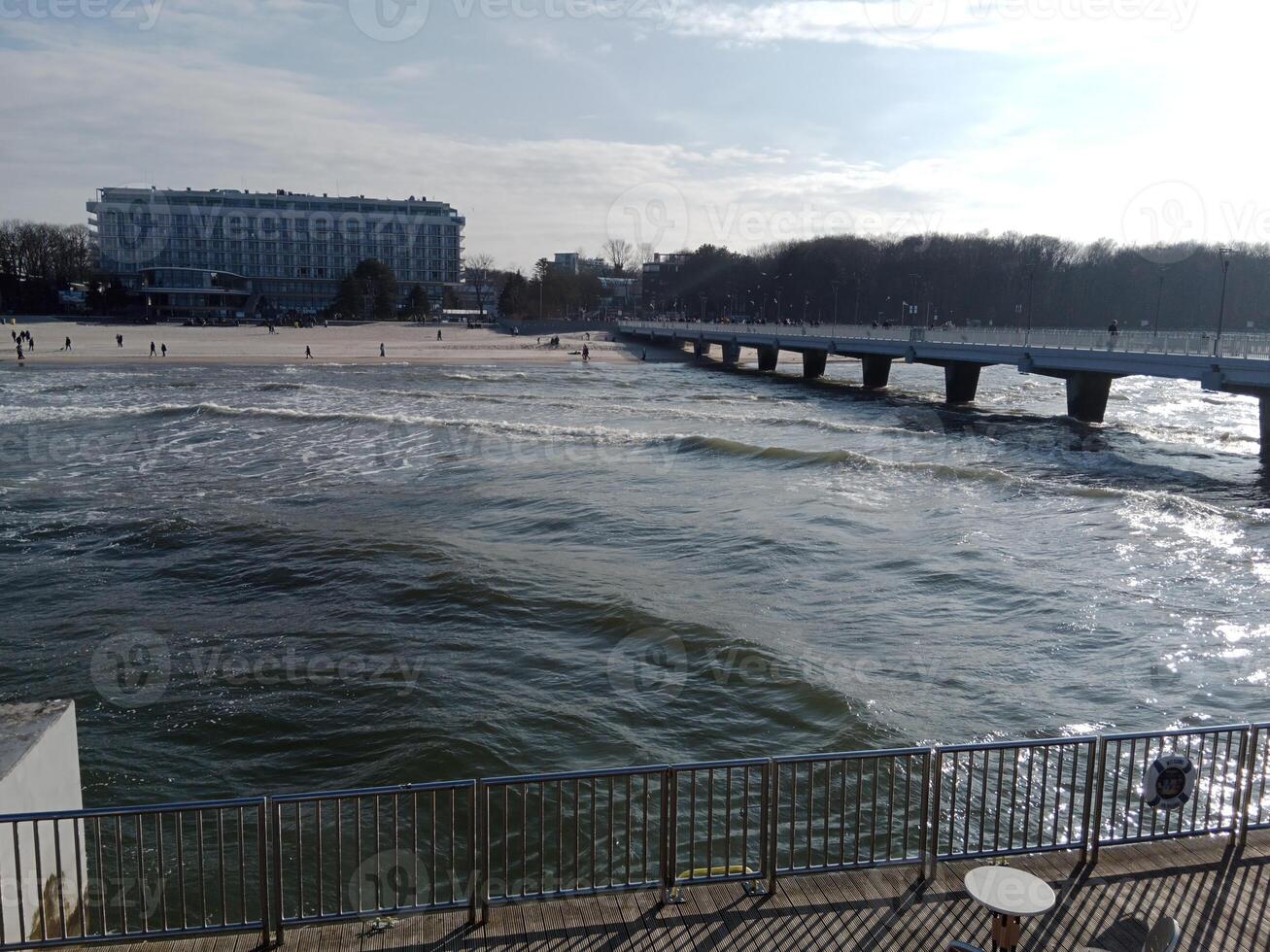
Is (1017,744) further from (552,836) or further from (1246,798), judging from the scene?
(552,836)

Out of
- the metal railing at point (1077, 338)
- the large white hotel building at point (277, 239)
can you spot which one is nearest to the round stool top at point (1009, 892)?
the metal railing at point (1077, 338)

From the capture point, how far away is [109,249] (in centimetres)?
16500

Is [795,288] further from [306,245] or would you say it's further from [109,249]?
[109,249]

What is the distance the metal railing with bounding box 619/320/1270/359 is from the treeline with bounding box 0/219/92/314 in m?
94.8

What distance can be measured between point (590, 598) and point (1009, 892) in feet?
41.4

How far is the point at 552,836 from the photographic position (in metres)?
9.90

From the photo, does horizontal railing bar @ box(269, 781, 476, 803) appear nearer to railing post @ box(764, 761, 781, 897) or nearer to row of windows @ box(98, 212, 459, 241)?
railing post @ box(764, 761, 781, 897)

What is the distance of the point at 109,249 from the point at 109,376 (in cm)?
11793

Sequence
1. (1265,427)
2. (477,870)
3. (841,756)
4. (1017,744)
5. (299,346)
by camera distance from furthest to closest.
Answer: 1. (299,346)
2. (1265,427)
3. (1017,744)
4. (841,756)
5. (477,870)

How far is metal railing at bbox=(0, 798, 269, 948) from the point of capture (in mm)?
5602

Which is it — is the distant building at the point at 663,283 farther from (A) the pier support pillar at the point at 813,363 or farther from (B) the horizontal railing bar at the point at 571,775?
(B) the horizontal railing bar at the point at 571,775

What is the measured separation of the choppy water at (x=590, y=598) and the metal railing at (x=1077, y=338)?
4193 mm

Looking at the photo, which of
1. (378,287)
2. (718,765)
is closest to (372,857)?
(718,765)

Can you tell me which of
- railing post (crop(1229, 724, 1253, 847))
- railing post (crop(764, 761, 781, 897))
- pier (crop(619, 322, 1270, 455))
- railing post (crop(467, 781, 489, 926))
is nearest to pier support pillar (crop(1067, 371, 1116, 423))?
pier (crop(619, 322, 1270, 455))
